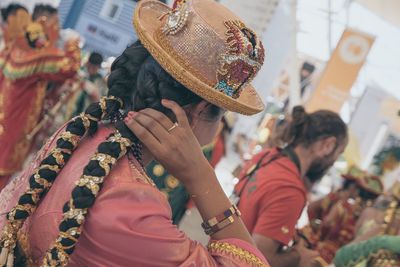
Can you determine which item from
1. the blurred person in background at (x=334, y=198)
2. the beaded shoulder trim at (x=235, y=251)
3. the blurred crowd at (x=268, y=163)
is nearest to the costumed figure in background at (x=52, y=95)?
the blurred crowd at (x=268, y=163)

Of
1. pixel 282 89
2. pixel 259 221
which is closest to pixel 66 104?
pixel 259 221

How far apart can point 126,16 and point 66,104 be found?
52.1 inches

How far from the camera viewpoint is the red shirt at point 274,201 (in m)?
2.54

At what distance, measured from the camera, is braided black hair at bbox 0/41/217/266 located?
1.23 meters

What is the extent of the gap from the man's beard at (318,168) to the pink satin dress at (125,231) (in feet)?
5.26

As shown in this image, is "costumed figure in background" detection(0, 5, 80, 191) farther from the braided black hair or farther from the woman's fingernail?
the woman's fingernail

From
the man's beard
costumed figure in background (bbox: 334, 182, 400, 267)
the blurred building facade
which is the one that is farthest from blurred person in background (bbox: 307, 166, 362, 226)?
the blurred building facade

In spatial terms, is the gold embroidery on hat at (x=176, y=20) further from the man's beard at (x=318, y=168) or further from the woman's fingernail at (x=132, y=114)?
the man's beard at (x=318, y=168)

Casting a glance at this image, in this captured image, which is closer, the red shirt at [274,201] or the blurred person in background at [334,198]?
the red shirt at [274,201]

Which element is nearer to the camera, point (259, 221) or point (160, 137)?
point (160, 137)

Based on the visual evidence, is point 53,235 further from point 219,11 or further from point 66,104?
point 66,104

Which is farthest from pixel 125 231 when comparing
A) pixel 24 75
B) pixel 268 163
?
pixel 24 75

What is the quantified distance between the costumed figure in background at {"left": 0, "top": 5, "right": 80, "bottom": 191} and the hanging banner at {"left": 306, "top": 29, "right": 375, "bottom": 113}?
12.7 feet

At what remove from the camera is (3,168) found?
4805mm
